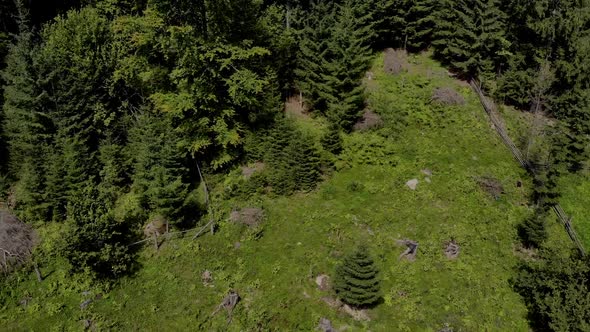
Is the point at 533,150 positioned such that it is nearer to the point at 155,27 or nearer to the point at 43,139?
the point at 155,27

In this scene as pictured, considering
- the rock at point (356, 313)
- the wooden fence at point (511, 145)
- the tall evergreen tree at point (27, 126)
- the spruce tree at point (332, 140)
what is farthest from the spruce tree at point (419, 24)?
the tall evergreen tree at point (27, 126)

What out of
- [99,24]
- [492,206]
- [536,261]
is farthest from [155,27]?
[536,261]

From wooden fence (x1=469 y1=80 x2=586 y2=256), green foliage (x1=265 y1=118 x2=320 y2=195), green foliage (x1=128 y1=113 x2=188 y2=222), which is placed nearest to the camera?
green foliage (x1=128 y1=113 x2=188 y2=222)

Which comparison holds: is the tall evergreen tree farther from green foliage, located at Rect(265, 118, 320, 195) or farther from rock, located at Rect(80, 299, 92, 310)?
green foliage, located at Rect(265, 118, 320, 195)

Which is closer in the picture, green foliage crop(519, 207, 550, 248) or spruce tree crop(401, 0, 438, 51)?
green foliage crop(519, 207, 550, 248)

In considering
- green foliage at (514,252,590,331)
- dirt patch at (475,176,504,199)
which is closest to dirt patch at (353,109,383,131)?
dirt patch at (475,176,504,199)

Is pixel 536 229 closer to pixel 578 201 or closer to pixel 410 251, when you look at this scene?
pixel 410 251
